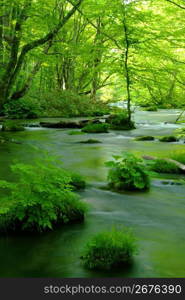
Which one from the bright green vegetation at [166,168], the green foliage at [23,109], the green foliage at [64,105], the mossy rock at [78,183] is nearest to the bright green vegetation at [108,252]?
the mossy rock at [78,183]

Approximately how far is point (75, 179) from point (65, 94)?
2010cm

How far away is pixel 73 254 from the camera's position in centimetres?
387

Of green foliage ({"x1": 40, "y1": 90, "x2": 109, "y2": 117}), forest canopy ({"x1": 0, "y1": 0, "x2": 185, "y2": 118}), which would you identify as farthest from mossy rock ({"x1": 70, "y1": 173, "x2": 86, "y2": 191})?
green foliage ({"x1": 40, "y1": 90, "x2": 109, "y2": 117})

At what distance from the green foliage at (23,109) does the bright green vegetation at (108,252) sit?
1896 centimetres

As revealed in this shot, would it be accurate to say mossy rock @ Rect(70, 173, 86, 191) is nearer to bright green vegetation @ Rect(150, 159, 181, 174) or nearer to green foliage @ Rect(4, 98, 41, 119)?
bright green vegetation @ Rect(150, 159, 181, 174)

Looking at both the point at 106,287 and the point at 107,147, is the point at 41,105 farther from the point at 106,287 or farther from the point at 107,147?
the point at 106,287

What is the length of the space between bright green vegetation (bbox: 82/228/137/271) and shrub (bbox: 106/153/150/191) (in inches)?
97.4

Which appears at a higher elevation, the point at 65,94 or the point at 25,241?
the point at 65,94

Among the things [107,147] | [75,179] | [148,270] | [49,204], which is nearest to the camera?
[148,270]

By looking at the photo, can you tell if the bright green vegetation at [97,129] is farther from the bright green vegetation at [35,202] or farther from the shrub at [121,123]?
the bright green vegetation at [35,202]

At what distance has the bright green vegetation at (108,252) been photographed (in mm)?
3578

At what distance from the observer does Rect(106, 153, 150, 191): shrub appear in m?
6.20

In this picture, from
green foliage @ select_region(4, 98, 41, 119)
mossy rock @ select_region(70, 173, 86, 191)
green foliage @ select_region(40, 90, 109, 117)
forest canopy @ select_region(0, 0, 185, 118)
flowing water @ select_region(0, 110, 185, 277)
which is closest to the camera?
flowing water @ select_region(0, 110, 185, 277)

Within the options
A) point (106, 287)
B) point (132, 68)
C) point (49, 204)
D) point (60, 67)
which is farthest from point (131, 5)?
point (60, 67)
